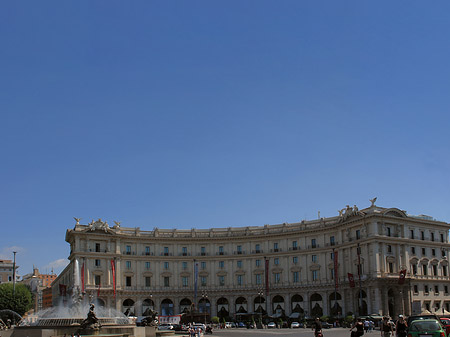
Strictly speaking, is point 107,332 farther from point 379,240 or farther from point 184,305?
point 184,305

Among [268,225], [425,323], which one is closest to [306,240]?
[268,225]

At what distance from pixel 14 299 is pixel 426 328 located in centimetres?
8586

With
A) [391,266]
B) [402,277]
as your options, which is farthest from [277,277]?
[402,277]

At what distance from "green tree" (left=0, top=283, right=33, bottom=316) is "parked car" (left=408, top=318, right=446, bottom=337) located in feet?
277

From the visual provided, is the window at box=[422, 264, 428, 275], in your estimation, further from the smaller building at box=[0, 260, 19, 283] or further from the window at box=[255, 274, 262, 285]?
the smaller building at box=[0, 260, 19, 283]

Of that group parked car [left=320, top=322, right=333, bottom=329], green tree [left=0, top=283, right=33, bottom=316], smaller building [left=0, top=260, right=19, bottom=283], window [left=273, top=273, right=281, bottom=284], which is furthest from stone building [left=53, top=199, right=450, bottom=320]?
smaller building [left=0, top=260, right=19, bottom=283]

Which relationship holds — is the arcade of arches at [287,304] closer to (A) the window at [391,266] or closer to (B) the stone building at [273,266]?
(B) the stone building at [273,266]

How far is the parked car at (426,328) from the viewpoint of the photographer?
2445 centimetres

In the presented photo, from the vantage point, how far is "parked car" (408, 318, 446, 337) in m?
24.5

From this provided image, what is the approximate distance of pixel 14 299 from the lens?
95562 mm

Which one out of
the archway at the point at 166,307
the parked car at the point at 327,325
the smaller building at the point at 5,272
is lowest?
the parked car at the point at 327,325

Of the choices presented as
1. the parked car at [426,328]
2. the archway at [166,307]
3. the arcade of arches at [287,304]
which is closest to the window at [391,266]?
the arcade of arches at [287,304]

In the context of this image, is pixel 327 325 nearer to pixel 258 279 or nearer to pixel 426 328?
pixel 258 279

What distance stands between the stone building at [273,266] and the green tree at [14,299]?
8.07 metres
